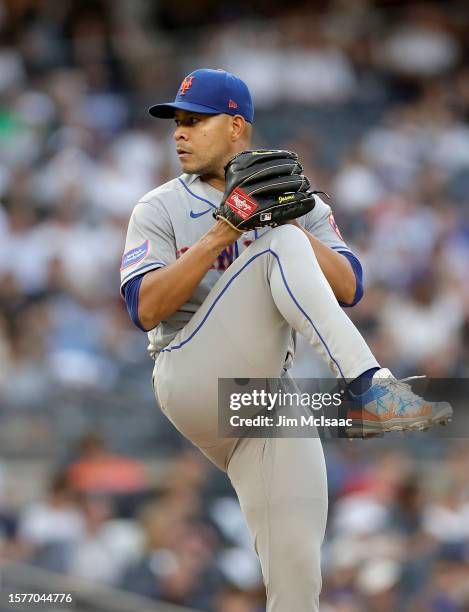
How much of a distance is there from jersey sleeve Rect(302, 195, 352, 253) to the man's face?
0.36 metres

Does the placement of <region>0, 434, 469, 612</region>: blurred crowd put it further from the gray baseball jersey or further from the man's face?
the man's face

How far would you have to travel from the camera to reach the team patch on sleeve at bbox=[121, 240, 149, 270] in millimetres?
3482

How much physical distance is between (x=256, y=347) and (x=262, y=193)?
442mm

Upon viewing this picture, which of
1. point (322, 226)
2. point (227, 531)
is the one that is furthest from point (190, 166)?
point (227, 531)

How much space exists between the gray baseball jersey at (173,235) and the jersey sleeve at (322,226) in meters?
0.19

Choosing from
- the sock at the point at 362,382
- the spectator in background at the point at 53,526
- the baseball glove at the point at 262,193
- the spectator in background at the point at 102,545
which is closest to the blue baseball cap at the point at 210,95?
the baseball glove at the point at 262,193

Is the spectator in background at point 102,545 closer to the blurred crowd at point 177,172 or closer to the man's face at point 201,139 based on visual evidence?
the blurred crowd at point 177,172

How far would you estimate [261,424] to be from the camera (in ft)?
11.5

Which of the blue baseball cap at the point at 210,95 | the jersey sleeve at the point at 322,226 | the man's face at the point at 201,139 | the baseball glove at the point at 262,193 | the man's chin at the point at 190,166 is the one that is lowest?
the jersey sleeve at the point at 322,226

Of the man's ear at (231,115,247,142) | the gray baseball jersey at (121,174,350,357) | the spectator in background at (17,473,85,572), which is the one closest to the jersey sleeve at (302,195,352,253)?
the gray baseball jersey at (121,174,350,357)

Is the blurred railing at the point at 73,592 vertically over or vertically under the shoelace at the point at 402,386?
under

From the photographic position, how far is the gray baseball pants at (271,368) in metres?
3.19

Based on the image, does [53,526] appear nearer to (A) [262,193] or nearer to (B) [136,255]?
(B) [136,255]

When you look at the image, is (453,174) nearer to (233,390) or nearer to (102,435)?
(102,435)
